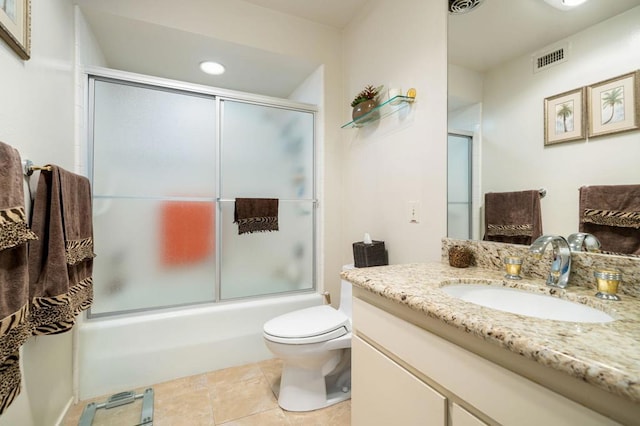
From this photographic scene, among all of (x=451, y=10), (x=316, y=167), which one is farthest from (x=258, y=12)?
(x=451, y=10)

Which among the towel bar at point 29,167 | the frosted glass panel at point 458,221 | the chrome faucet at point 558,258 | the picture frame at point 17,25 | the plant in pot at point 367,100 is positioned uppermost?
the plant in pot at point 367,100

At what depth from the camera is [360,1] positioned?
1.97 metres

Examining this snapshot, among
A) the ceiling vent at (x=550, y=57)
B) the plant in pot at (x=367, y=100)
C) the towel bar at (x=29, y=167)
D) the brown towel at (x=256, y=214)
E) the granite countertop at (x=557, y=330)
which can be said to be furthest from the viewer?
the brown towel at (x=256, y=214)

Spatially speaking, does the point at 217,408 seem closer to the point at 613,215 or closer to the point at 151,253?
the point at 151,253

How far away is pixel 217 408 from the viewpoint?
1545mm

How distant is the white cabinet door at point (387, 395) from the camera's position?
0.73 metres

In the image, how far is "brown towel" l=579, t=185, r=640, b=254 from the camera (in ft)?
2.61

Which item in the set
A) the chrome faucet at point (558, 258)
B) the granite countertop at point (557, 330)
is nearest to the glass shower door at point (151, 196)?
the granite countertop at point (557, 330)

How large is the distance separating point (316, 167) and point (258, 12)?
3.96 ft

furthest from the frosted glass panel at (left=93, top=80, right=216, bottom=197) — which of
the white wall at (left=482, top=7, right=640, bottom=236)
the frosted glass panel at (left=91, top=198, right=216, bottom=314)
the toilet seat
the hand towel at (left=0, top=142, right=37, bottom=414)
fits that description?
the white wall at (left=482, top=7, right=640, bottom=236)

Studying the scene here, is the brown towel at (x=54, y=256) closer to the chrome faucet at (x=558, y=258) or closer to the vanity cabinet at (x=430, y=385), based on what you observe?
the vanity cabinet at (x=430, y=385)

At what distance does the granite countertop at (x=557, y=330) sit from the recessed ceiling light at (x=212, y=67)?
7.15ft

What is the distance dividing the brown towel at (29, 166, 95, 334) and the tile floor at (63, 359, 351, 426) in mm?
668

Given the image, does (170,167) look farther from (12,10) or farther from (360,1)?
(360,1)
